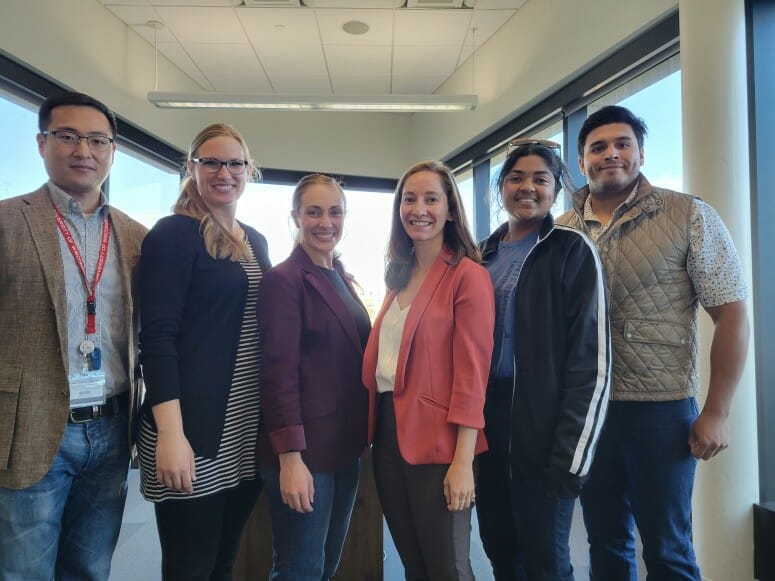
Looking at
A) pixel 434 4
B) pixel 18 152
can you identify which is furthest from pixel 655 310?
pixel 18 152

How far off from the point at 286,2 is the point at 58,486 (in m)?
3.47

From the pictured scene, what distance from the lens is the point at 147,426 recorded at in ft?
4.11

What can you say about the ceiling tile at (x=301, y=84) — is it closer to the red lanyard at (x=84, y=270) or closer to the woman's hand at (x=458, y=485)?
the red lanyard at (x=84, y=270)

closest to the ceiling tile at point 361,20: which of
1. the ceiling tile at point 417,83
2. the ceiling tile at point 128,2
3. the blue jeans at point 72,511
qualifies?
the ceiling tile at point 417,83

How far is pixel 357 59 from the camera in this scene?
452 centimetres

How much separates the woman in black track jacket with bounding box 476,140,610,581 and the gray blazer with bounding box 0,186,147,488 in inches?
43.0

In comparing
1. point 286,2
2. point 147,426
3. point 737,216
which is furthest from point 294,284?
point 286,2

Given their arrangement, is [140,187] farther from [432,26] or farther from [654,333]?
[654,333]

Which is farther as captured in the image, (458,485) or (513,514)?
(513,514)

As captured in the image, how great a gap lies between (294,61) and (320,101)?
88 centimetres

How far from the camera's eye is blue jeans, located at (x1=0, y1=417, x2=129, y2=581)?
3.71 feet

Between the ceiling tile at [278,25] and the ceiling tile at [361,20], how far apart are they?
0.28 ft

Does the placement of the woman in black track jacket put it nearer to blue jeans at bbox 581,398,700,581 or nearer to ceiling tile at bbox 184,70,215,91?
blue jeans at bbox 581,398,700,581

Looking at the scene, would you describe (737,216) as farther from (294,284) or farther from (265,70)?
(265,70)
